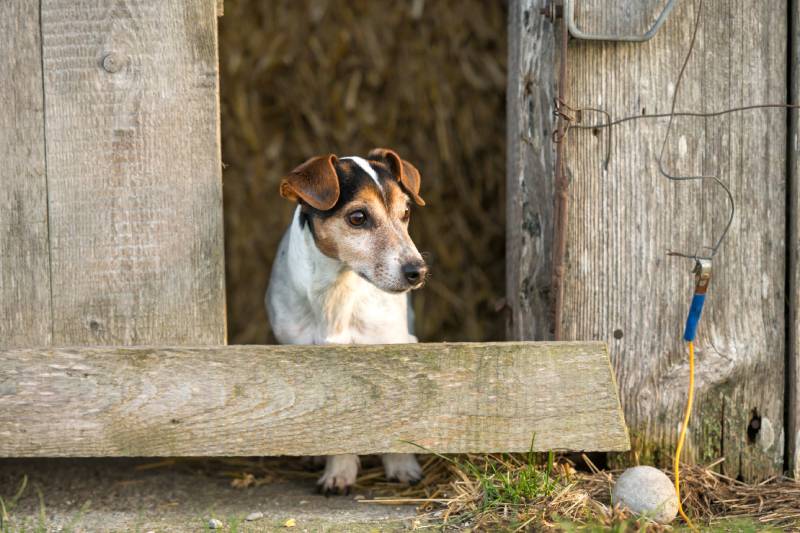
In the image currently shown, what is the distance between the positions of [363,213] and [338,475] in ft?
4.12

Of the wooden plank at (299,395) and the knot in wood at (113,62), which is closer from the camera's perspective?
the wooden plank at (299,395)

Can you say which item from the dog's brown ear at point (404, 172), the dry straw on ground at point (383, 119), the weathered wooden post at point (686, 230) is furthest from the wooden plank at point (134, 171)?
the dry straw on ground at point (383, 119)

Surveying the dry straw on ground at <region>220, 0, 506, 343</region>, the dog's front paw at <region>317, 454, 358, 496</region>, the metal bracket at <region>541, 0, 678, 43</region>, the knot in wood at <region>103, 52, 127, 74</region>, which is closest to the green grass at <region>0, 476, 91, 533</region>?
the dog's front paw at <region>317, 454, 358, 496</region>

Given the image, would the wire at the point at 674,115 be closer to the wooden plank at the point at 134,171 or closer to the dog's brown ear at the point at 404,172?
the dog's brown ear at the point at 404,172

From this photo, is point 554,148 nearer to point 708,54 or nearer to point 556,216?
point 556,216

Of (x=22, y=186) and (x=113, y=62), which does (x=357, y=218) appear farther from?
(x=22, y=186)

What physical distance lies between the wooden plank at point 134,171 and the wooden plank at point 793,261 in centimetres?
246

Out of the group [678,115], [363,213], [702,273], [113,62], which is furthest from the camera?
[363,213]

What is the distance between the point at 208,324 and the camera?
148 inches

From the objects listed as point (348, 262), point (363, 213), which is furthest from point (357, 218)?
point (348, 262)

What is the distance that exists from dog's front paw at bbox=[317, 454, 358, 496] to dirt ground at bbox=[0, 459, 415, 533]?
8 centimetres

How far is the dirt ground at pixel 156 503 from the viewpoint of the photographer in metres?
3.52

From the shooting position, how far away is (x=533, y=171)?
403cm

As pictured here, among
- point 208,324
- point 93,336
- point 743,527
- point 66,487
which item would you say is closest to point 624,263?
point 743,527
